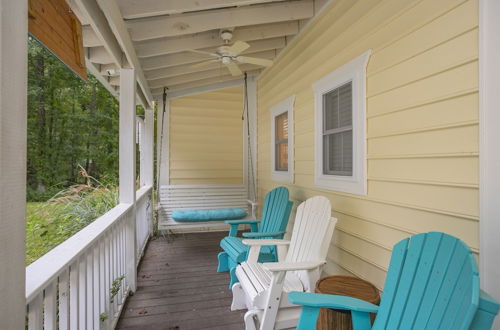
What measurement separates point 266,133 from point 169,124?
192cm

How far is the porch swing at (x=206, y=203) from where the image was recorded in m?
4.84

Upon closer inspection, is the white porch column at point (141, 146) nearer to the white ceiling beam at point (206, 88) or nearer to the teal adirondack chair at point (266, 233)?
the white ceiling beam at point (206, 88)

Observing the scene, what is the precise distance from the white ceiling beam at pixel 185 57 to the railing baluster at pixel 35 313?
131 inches

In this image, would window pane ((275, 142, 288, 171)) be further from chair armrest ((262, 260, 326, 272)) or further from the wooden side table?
the wooden side table

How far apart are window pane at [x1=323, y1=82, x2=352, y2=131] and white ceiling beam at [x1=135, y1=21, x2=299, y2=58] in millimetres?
1185

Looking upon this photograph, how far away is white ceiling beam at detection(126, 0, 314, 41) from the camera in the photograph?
2871 millimetres

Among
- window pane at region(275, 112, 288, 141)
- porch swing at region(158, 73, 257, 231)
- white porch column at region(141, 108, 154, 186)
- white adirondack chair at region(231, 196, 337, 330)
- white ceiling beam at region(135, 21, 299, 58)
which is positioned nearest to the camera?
white adirondack chair at region(231, 196, 337, 330)

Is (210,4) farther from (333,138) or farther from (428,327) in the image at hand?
(428,327)

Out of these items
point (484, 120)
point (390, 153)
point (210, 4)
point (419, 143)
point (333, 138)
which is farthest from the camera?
point (333, 138)

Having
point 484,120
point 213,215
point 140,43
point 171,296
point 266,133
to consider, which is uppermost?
point 140,43

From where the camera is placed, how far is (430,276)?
1.26 metres

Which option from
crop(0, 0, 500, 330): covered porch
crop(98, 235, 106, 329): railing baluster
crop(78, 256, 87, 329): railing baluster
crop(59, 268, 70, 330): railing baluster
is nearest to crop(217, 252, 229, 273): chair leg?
crop(0, 0, 500, 330): covered porch

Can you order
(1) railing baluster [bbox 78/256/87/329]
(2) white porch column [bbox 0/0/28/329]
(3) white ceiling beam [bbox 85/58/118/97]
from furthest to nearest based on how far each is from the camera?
(3) white ceiling beam [bbox 85/58/118/97]
(1) railing baluster [bbox 78/256/87/329]
(2) white porch column [bbox 0/0/28/329]

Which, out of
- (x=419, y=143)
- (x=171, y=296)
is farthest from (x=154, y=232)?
(x=419, y=143)
